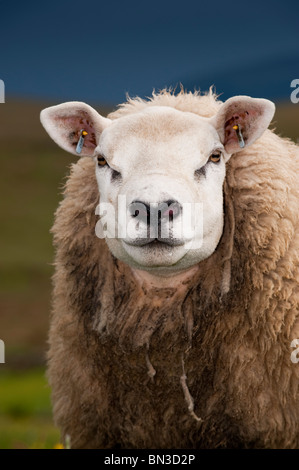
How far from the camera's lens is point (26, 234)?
50.4 metres

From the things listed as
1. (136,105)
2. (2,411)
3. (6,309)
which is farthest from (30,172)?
(136,105)

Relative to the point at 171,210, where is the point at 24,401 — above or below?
below

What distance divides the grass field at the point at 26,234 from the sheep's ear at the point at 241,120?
831 inches

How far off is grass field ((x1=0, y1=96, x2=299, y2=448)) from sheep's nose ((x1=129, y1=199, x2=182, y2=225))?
21555 millimetres

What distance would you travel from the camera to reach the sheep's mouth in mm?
3910

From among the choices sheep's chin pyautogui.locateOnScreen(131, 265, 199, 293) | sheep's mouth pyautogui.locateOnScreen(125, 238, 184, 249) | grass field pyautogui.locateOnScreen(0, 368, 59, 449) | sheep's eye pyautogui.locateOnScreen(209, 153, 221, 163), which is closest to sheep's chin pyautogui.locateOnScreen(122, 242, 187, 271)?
sheep's mouth pyautogui.locateOnScreen(125, 238, 184, 249)

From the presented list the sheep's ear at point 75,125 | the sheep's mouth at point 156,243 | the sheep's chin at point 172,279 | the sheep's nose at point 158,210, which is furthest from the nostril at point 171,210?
the sheep's ear at point 75,125

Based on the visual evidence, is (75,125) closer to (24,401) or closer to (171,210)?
(171,210)

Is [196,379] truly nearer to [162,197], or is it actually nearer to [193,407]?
[193,407]

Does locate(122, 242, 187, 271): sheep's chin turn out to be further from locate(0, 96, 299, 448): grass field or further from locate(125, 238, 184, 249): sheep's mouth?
locate(0, 96, 299, 448): grass field

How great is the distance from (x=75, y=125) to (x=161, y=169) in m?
0.88

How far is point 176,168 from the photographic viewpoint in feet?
13.6

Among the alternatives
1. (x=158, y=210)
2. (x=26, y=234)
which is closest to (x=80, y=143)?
(x=158, y=210)

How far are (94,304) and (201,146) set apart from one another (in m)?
1.17
